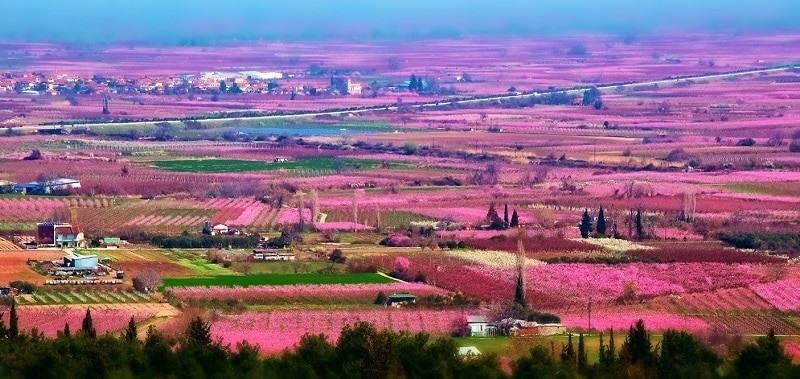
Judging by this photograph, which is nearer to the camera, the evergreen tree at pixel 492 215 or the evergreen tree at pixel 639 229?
the evergreen tree at pixel 639 229

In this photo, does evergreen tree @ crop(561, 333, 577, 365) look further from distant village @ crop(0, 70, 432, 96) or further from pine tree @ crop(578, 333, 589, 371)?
distant village @ crop(0, 70, 432, 96)

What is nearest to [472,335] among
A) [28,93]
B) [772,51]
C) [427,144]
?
[427,144]

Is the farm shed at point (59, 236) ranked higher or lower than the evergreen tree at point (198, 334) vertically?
lower

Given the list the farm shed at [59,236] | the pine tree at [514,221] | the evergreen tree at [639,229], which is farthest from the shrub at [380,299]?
the pine tree at [514,221]

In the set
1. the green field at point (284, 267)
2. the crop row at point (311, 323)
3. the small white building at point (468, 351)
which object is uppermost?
the small white building at point (468, 351)

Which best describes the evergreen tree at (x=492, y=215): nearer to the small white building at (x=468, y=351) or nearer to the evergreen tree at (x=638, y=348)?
the small white building at (x=468, y=351)

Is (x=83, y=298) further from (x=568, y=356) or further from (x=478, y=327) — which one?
(x=568, y=356)

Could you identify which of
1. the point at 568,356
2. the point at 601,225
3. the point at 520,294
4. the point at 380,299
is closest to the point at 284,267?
the point at 380,299
